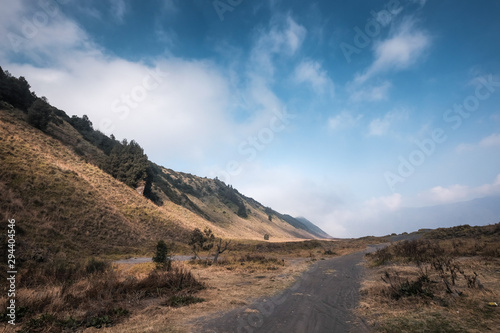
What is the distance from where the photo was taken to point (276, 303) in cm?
888

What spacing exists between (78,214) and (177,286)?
23949 millimetres

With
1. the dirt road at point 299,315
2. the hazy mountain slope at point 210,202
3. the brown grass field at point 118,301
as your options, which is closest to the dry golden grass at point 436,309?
the dirt road at point 299,315

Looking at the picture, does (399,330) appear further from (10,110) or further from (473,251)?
(10,110)

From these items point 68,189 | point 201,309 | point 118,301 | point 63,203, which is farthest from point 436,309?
point 68,189

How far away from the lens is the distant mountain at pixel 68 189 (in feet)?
69.3

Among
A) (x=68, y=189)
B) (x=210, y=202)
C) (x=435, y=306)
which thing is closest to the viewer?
(x=435, y=306)

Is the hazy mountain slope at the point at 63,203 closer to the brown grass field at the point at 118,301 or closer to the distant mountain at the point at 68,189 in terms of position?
the distant mountain at the point at 68,189

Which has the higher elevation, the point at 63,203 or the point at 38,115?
the point at 38,115

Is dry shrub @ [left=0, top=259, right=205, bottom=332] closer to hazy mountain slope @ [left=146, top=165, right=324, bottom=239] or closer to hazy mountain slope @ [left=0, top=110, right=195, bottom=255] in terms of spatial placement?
hazy mountain slope @ [left=0, top=110, right=195, bottom=255]

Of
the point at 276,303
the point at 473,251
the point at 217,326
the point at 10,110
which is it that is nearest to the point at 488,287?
the point at 276,303

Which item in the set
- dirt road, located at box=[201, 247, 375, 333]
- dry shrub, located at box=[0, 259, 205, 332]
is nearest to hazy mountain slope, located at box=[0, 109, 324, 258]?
dry shrub, located at box=[0, 259, 205, 332]

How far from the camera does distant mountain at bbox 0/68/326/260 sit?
69.3 ft

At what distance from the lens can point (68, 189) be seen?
94.9 ft

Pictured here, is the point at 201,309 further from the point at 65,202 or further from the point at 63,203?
the point at 65,202
